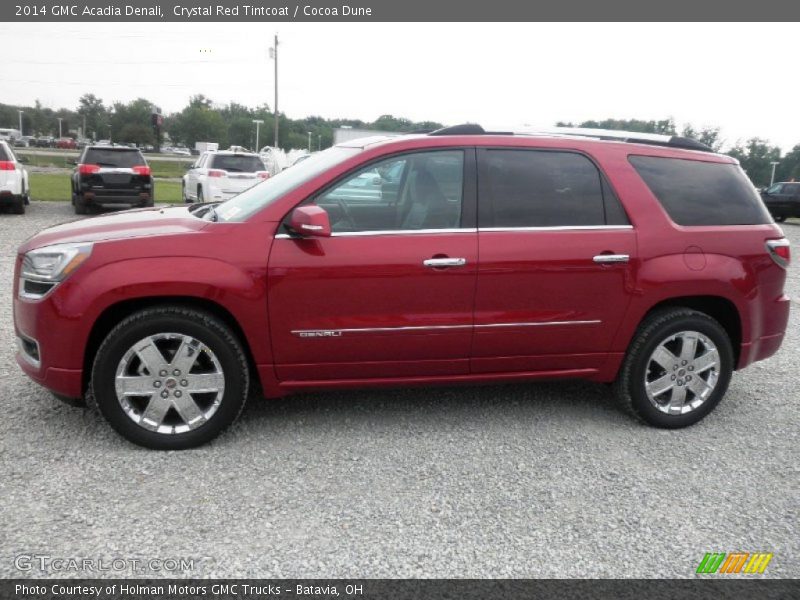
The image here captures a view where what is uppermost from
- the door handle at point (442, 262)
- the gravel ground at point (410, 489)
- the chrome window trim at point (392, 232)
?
the chrome window trim at point (392, 232)

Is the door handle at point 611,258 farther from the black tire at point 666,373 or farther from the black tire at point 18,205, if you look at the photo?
the black tire at point 18,205

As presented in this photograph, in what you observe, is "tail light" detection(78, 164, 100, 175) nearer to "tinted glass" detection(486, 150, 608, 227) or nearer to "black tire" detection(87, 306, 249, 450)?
"black tire" detection(87, 306, 249, 450)

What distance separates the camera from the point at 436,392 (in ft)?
15.9

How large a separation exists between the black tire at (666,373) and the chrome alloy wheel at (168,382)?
2461 millimetres

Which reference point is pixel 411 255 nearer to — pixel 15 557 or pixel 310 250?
pixel 310 250

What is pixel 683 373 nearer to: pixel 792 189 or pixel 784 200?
pixel 784 200

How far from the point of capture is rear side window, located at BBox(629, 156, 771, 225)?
14.1 feet

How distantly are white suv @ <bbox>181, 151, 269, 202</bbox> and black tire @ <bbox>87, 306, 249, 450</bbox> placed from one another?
43.4 feet

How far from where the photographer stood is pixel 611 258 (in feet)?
13.3

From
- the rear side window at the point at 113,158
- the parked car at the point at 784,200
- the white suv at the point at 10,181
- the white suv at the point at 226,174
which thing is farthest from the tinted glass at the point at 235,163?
the parked car at the point at 784,200

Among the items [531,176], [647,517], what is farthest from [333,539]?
[531,176]

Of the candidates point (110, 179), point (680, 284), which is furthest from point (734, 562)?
point (110, 179)

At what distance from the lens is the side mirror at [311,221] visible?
3600 millimetres

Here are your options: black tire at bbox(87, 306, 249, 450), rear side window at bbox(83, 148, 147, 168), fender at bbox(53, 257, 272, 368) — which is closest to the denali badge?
fender at bbox(53, 257, 272, 368)
